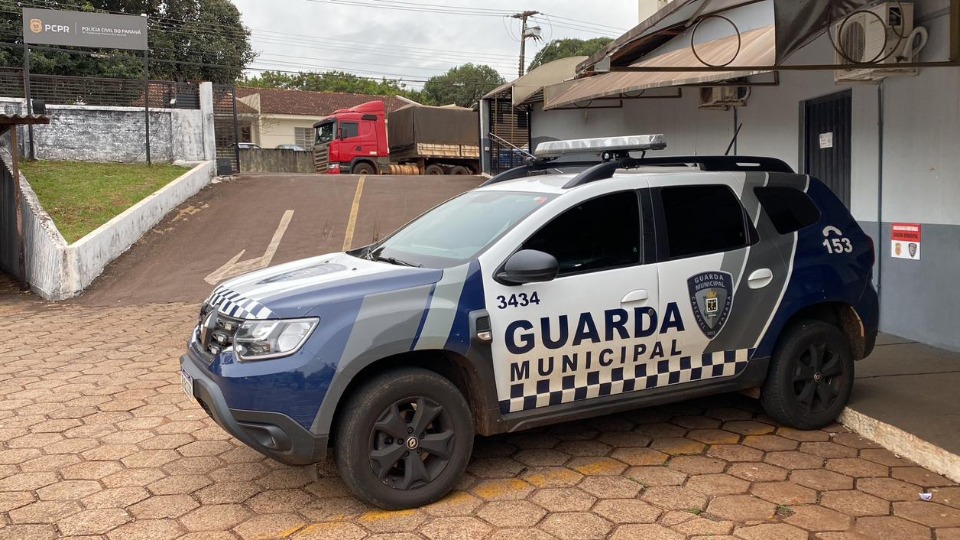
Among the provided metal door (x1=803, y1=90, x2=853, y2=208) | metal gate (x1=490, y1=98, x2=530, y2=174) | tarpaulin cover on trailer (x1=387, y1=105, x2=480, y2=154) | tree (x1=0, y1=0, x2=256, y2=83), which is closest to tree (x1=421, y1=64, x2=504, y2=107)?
tree (x1=0, y1=0, x2=256, y2=83)

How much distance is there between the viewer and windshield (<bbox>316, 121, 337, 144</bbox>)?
26750mm

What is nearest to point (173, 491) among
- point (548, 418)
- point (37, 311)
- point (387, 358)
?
point (387, 358)

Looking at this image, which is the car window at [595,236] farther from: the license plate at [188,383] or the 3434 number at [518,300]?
the license plate at [188,383]

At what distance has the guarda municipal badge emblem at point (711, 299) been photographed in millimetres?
4344

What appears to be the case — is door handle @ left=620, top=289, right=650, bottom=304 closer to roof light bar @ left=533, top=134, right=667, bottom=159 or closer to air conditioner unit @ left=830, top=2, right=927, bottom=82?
roof light bar @ left=533, top=134, right=667, bottom=159

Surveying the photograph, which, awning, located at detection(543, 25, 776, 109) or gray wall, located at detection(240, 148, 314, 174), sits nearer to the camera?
awning, located at detection(543, 25, 776, 109)

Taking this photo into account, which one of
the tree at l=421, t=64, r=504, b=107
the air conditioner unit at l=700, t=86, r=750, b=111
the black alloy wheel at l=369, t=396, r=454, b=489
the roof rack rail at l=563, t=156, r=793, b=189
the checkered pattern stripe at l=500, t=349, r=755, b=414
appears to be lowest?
the black alloy wheel at l=369, t=396, r=454, b=489

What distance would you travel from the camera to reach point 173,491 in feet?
13.3

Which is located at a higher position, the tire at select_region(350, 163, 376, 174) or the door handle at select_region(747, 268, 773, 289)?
the tire at select_region(350, 163, 376, 174)

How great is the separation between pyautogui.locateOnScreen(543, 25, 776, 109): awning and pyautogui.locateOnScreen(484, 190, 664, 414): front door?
196cm

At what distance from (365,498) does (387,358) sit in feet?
2.19

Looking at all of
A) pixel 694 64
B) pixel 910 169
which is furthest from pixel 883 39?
pixel 694 64

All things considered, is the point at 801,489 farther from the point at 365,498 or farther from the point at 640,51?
the point at 640,51

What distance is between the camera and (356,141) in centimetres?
2641
